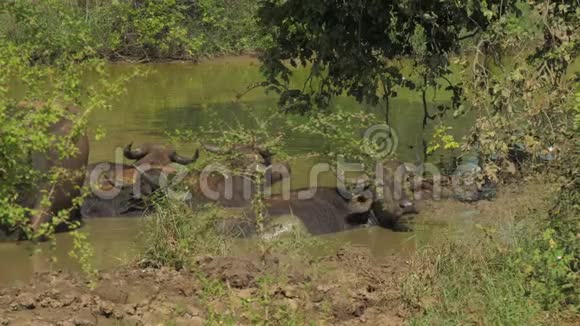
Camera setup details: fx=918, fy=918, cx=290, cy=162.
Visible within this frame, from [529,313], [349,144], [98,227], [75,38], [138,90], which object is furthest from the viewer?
[138,90]

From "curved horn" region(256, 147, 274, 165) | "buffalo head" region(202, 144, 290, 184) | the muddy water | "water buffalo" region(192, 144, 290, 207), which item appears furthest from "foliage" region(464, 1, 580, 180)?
"water buffalo" region(192, 144, 290, 207)

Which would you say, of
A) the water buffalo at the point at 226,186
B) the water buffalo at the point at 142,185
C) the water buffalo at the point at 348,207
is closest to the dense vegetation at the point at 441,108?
the water buffalo at the point at 348,207

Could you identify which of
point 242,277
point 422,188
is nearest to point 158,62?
point 422,188

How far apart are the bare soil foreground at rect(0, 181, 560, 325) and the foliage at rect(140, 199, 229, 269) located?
16 centimetres

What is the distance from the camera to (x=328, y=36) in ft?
28.1

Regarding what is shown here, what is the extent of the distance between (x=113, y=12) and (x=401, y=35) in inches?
695

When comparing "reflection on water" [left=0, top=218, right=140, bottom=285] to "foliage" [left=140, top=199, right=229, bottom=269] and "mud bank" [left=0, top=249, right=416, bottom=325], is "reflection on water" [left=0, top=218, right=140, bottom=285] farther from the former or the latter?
"mud bank" [left=0, top=249, right=416, bottom=325]

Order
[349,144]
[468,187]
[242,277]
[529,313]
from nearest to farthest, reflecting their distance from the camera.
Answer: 1. [529,313]
2. [242,277]
3. [349,144]
4. [468,187]

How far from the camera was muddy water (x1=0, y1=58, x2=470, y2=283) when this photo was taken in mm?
8750

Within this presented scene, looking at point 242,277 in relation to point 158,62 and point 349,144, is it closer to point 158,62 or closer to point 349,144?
point 349,144

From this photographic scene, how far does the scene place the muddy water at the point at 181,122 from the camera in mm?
8750

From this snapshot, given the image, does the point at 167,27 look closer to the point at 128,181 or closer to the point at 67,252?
the point at 128,181

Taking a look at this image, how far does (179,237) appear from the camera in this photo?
7500 millimetres

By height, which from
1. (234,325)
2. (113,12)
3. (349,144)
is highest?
(113,12)
